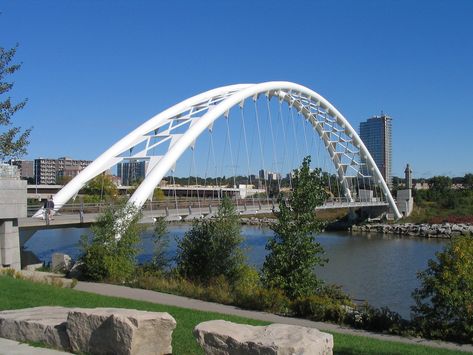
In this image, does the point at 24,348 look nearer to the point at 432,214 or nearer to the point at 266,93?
the point at 266,93

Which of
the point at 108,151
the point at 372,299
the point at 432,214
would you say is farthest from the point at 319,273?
the point at 432,214

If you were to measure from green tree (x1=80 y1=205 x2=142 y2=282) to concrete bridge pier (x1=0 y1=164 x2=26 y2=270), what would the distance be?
2002 millimetres

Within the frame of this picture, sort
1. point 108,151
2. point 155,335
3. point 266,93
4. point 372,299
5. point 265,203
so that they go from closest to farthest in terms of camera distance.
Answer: point 155,335
point 372,299
point 108,151
point 265,203
point 266,93

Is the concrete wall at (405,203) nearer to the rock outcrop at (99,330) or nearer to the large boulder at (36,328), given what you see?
the large boulder at (36,328)

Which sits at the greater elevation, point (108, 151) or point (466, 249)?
point (108, 151)

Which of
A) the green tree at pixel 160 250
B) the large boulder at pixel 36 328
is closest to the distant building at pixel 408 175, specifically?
the green tree at pixel 160 250

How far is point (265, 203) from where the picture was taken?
34812 mm

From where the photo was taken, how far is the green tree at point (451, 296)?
953cm

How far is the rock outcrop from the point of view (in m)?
5.85

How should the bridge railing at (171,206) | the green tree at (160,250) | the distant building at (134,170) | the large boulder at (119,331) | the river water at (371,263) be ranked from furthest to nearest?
the distant building at (134,170) < the bridge railing at (171,206) < the river water at (371,263) < the green tree at (160,250) < the large boulder at (119,331)

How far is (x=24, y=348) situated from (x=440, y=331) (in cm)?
697

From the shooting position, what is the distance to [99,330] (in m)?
6.06

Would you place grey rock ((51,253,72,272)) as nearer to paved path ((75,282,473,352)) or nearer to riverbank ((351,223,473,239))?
paved path ((75,282,473,352))

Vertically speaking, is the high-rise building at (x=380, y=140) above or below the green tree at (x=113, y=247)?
above
